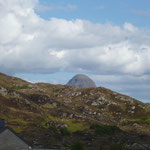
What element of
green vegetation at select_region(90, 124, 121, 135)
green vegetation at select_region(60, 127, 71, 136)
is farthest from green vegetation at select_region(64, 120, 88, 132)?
green vegetation at select_region(60, 127, 71, 136)

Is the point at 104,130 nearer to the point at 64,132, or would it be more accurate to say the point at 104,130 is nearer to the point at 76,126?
the point at 76,126

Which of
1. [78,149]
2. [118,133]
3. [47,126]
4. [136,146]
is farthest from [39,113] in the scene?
[78,149]

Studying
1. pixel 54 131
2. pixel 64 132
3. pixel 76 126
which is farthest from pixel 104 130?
pixel 54 131

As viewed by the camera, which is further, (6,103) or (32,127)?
(6,103)

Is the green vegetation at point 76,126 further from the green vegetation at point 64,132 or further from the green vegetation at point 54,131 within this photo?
the green vegetation at point 64,132

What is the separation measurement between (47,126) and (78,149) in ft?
303

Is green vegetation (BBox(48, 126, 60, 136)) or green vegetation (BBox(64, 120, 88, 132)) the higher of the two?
green vegetation (BBox(64, 120, 88, 132))

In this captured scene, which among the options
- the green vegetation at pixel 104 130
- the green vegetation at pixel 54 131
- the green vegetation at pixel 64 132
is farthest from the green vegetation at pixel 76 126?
the green vegetation at pixel 64 132

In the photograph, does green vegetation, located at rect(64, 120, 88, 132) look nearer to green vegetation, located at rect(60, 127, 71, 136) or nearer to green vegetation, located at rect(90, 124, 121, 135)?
green vegetation, located at rect(90, 124, 121, 135)

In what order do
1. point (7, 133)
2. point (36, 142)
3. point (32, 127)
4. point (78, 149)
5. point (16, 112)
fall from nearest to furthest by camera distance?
point (7, 133)
point (78, 149)
point (36, 142)
point (32, 127)
point (16, 112)

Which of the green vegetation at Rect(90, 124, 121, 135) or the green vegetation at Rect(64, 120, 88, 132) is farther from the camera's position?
the green vegetation at Rect(64, 120, 88, 132)

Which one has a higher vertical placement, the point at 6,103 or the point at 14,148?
the point at 6,103

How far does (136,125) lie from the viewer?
197 metres

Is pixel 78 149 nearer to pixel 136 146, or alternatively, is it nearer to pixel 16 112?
pixel 136 146
